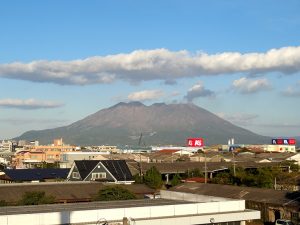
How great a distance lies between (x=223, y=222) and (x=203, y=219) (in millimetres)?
1355

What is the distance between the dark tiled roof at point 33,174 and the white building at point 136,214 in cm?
3222

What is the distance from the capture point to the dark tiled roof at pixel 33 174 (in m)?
54.3

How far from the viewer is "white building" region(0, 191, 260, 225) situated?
1898 centimetres

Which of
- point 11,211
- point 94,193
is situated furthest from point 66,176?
point 11,211

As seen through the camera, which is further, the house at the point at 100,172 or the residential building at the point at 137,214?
the house at the point at 100,172

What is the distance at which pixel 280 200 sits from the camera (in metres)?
32.9

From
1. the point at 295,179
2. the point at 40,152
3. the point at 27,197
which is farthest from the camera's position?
the point at 40,152

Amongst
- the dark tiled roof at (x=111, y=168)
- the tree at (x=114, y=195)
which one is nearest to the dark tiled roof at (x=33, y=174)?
the dark tiled roof at (x=111, y=168)

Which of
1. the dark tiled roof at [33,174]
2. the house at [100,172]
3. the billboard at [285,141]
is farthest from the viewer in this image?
the billboard at [285,141]

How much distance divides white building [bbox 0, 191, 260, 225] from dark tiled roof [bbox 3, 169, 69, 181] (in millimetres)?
32220

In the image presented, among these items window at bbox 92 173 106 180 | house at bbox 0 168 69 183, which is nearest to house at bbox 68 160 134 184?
window at bbox 92 173 106 180

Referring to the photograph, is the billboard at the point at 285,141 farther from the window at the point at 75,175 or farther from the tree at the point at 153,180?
the window at the point at 75,175

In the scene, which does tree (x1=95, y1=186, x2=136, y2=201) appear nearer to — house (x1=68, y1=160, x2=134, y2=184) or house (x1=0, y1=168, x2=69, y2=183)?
house (x1=68, y1=160, x2=134, y2=184)

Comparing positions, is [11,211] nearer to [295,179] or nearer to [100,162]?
[100,162]
